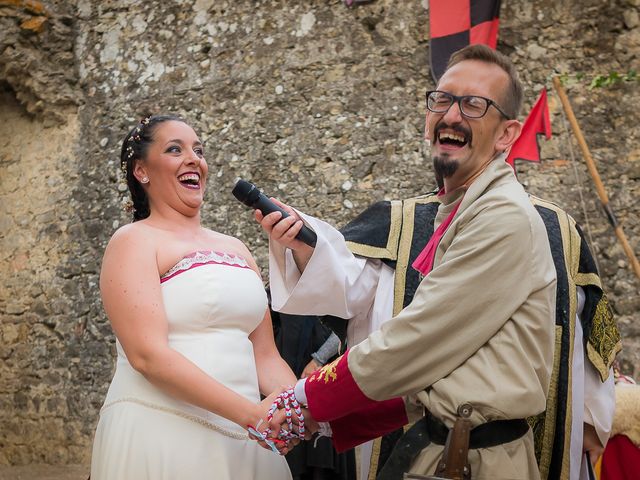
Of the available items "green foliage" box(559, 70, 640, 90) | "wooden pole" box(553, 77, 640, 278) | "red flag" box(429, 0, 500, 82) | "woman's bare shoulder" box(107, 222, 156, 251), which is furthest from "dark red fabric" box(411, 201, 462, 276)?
"red flag" box(429, 0, 500, 82)

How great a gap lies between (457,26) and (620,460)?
3.25 metres

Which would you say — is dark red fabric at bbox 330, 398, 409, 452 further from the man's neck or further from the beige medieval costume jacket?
the man's neck

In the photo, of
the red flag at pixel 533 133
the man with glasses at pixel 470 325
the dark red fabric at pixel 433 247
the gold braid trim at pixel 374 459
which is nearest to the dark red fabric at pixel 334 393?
the man with glasses at pixel 470 325

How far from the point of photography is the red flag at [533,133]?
5.05 meters

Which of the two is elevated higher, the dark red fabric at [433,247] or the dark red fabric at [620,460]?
the dark red fabric at [433,247]

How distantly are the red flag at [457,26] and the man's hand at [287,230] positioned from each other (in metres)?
3.25

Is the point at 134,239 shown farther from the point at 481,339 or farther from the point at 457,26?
the point at 457,26

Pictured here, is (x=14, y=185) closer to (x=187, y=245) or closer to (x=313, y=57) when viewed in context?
(x=313, y=57)

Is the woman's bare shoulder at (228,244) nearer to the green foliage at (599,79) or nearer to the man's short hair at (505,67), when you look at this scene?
the man's short hair at (505,67)

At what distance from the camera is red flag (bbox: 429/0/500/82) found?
17.9ft

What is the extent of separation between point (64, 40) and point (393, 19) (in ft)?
10.7

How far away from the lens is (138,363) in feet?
7.54

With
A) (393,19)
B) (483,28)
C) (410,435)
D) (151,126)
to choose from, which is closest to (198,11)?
(393,19)

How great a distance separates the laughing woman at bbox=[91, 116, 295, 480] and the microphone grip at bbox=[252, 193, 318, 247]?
0.67 ft
